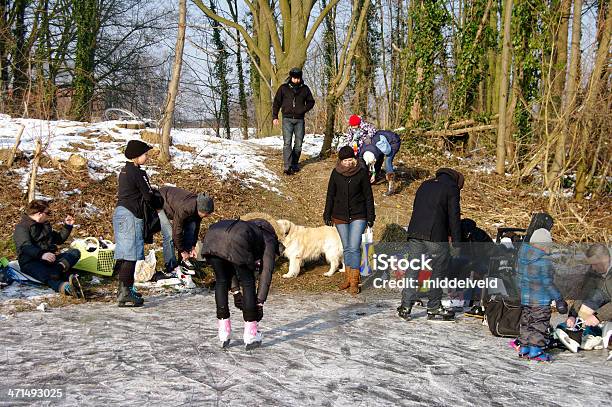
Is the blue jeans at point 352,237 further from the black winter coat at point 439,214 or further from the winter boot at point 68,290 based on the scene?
the winter boot at point 68,290

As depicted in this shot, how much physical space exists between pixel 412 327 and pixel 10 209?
21.6ft

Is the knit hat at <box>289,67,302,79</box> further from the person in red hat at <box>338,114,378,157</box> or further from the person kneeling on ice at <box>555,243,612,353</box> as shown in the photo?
the person kneeling on ice at <box>555,243,612,353</box>

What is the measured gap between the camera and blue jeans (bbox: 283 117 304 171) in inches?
532

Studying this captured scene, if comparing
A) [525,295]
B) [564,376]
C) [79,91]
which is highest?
[79,91]

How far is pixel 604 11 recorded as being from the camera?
1411 centimetres

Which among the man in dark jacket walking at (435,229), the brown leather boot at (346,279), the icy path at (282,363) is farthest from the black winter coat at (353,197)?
the icy path at (282,363)

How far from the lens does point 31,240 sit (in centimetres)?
806

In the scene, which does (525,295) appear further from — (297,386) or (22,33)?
(22,33)

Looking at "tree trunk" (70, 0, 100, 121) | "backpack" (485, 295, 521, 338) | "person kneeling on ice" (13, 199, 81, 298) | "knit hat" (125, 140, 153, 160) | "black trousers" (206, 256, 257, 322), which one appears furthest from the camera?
"tree trunk" (70, 0, 100, 121)

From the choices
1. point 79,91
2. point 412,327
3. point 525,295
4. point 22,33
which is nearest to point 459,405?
point 525,295

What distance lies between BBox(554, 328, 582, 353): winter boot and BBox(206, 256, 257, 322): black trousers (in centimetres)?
316

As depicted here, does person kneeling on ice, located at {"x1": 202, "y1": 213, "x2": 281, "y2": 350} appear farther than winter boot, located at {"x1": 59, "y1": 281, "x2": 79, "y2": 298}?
No

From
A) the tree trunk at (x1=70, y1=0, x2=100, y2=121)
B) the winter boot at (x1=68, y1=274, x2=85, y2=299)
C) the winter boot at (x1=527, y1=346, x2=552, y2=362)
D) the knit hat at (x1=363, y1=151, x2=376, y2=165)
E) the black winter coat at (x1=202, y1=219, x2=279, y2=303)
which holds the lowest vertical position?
the winter boot at (x1=527, y1=346, x2=552, y2=362)

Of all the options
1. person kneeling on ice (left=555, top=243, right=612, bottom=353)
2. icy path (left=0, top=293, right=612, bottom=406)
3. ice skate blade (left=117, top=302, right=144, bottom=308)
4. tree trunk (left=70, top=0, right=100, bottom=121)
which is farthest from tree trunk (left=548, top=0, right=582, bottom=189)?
tree trunk (left=70, top=0, right=100, bottom=121)
